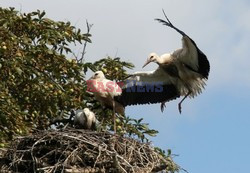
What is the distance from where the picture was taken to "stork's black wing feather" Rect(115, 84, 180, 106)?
14.7 metres

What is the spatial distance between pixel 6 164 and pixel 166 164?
219cm

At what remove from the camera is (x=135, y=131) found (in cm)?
1435

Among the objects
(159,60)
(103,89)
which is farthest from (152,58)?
(103,89)

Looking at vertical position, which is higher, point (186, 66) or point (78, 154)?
point (186, 66)

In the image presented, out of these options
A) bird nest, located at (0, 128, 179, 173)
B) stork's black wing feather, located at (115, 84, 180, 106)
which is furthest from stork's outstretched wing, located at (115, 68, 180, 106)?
bird nest, located at (0, 128, 179, 173)

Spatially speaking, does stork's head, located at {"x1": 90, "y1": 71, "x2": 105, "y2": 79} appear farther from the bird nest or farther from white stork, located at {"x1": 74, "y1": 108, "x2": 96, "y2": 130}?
the bird nest

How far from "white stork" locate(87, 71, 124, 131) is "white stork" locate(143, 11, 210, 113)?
3.01ft

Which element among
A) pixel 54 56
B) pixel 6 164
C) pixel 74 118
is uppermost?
pixel 54 56

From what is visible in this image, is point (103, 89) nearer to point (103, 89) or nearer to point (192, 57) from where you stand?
point (103, 89)

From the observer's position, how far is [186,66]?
14648 millimetres

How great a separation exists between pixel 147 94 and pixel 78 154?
3645 mm

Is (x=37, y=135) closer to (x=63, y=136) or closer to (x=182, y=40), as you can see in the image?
(x=63, y=136)

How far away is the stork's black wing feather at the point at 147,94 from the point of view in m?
14.7

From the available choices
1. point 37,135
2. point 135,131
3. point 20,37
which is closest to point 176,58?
point 135,131
